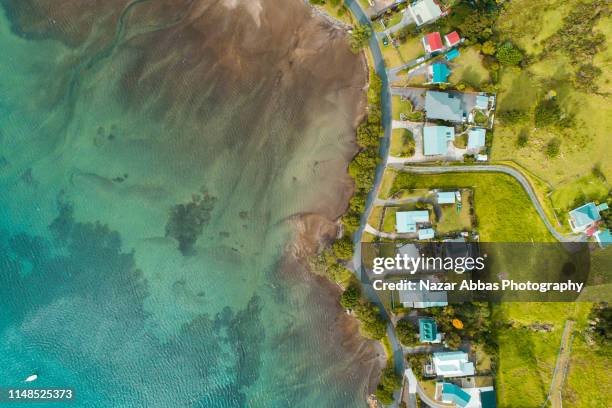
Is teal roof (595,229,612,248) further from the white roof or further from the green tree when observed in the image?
the white roof

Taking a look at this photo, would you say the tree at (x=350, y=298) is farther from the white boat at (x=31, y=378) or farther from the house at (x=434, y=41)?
the white boat at (x=31, y=378)

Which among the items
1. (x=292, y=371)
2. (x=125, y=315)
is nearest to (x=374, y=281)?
(x=292, y=371)

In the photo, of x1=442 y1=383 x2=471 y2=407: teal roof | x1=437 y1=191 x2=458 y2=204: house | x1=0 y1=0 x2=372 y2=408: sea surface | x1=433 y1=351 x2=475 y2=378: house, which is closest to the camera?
x1=442 y1=383 x2=471 y2=407: teal roof

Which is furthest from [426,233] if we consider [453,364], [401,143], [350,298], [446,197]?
[453,364]

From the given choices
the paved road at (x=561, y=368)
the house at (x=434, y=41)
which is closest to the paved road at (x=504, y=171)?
the paved road at (x=561, y=368)

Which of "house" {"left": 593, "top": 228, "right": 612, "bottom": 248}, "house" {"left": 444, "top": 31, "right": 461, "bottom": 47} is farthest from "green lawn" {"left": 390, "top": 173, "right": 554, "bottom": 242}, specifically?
"house" {"left": 444, "top": 31, "right": 461, "bottom": 47}

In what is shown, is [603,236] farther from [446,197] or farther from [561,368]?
[446,197]
